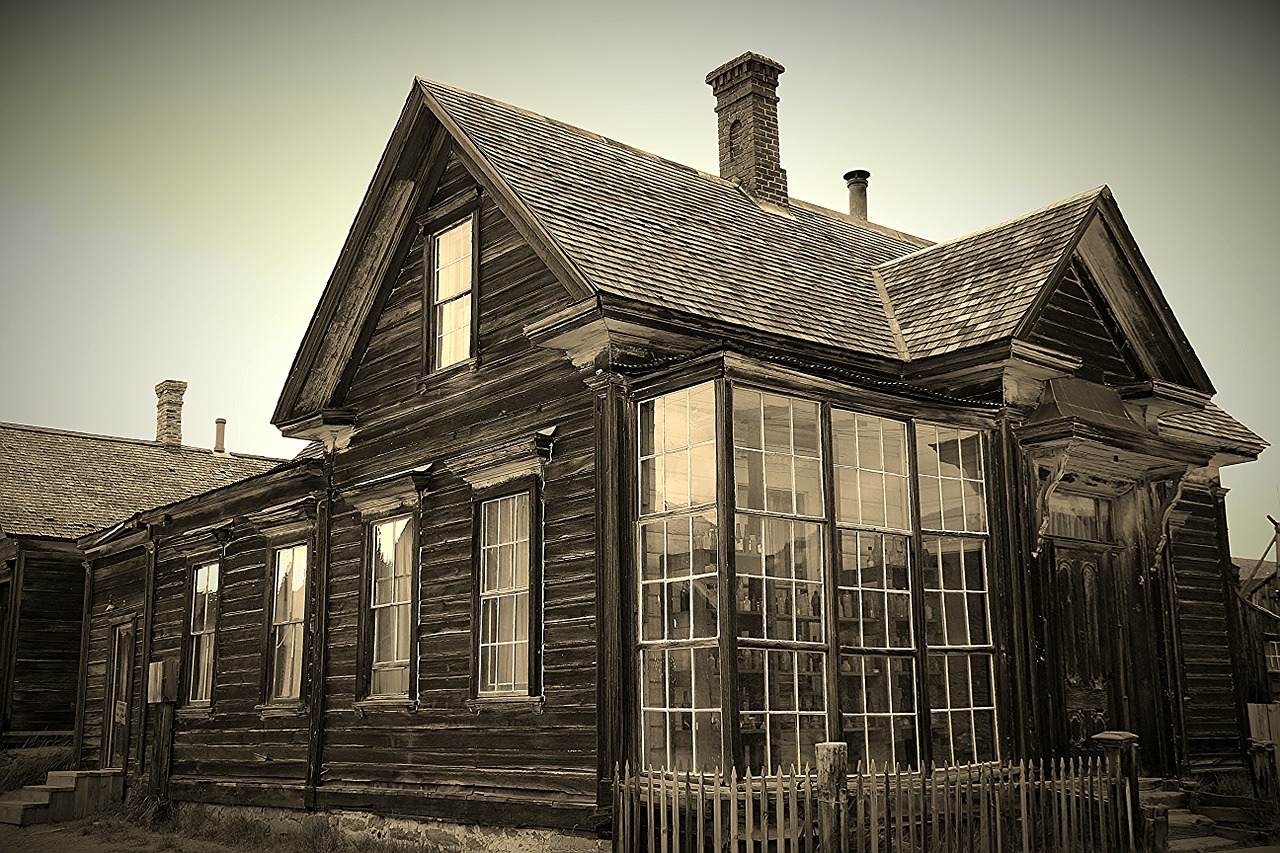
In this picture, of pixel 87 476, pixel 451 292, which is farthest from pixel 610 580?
pixel 87 476

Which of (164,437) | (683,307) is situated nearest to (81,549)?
(164,437)

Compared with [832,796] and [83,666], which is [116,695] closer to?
[83,666]

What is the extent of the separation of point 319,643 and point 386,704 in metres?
1.82

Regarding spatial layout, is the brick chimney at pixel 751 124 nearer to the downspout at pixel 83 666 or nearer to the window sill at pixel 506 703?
the window sill at pixel 506 703

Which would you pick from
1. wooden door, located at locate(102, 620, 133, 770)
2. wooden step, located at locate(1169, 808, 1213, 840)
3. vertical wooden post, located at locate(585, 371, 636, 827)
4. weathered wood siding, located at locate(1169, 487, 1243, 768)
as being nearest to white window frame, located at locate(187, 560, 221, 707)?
wooden door, located at locate(102, 620, 133, 770)

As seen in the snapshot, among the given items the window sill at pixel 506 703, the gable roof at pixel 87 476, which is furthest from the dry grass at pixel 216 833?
the gable roof at pixel 87 476

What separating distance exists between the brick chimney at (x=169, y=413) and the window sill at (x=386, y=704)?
20253 millimetres

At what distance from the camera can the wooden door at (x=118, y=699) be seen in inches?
826

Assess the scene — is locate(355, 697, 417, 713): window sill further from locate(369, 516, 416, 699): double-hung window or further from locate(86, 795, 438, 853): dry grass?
locate(86, 795, 438, 853): dry grass

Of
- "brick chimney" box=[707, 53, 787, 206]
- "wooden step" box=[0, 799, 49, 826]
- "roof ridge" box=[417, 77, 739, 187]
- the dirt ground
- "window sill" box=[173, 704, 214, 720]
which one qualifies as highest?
"brick chimney" box=[707, 53, 787, 206]

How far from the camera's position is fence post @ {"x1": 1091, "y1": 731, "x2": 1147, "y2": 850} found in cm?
1109

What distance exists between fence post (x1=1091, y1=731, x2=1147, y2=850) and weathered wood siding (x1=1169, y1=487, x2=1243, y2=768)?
5.20 meters

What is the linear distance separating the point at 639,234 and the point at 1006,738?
6.12 m

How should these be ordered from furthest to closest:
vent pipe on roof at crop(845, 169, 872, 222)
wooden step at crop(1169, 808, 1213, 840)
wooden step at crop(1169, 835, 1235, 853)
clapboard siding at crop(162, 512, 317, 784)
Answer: vent pipe on roof at crop(845, 169, 872, 222) < clapboard siding at crop(162, 512, 317, 784) < wooden step at crop(1169, 808, 1213, 840) < wooden step at crop(1169, 835, 1235, 853)
